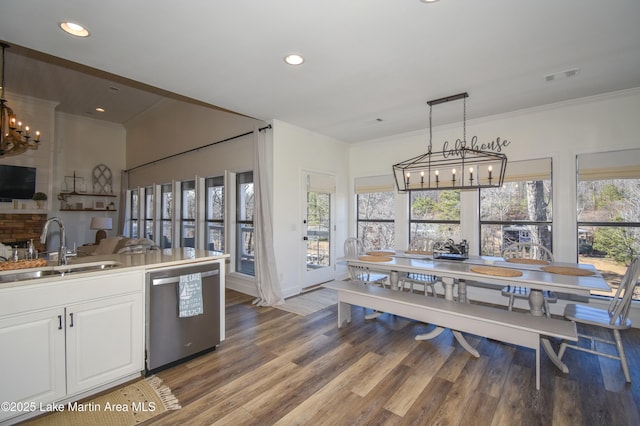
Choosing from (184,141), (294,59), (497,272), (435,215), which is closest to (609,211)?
(435,215)

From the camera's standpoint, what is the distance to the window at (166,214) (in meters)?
6.76

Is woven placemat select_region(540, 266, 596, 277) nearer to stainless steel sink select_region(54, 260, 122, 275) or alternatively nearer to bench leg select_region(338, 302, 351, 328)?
bench leg select_region(338, 302, 351, 328)

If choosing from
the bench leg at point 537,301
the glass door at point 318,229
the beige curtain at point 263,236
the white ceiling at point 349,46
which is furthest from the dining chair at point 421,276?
the white ceiling at point 349,46

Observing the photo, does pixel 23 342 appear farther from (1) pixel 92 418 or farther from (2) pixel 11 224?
(2) pixel 11 224

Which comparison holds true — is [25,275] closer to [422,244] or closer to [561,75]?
[422,244]

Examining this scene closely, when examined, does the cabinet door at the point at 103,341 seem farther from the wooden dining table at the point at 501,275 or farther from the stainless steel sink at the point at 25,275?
the wooden dining table at the point at 501,275

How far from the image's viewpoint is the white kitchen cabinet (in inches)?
70.4

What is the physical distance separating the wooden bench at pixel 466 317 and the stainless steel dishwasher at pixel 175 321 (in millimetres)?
1408

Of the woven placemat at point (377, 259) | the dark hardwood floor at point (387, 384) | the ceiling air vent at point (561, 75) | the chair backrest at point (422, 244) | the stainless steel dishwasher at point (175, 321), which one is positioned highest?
the ceiling air vent at point (561, 75)

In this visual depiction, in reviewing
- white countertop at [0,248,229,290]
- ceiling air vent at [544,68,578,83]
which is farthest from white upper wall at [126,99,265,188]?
ceiling air vent at [544,68,578,83]

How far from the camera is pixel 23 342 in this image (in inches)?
71.6

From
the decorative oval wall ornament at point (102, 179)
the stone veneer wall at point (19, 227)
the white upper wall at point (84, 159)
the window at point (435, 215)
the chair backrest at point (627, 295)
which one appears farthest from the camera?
the decorative oval wall ornament at point (102, 179)

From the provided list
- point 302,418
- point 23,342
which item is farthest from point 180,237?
point 302,418

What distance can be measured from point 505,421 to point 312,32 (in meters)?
3.09
